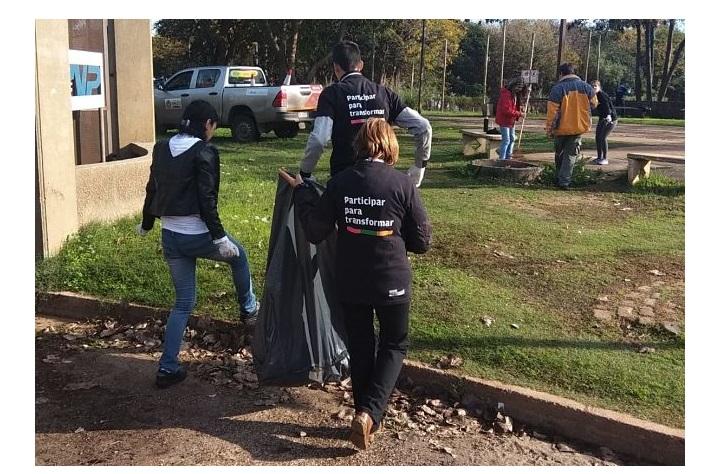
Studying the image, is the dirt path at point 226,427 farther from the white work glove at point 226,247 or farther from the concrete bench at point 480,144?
the concrete bench at point 480,144

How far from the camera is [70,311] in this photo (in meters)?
5.96

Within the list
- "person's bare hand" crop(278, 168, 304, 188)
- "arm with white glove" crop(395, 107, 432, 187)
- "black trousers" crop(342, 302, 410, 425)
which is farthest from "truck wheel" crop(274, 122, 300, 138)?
"black trousers" crop(342, 302, 410, 425)

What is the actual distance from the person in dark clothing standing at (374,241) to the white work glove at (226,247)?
0.82 meters

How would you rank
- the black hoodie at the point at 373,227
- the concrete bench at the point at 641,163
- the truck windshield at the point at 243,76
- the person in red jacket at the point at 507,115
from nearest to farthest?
the black hoodie at the point at 373,227
the concrete bench at the point at 641,163
the person in red jacket at the point at 507,115
the truck windshield at the point at 243,76

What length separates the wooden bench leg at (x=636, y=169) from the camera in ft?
35.6

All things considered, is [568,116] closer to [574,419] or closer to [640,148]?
[640,148]

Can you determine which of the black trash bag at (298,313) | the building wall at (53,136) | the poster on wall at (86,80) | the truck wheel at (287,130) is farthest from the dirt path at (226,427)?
the truck wheel at (287,130)

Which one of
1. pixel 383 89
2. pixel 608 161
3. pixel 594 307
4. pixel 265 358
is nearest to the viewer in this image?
pixel 265 358

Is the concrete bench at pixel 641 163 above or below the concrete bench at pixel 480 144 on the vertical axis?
below

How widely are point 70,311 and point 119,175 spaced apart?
2430 millimetres

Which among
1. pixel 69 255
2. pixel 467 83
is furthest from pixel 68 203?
pixel 467 83

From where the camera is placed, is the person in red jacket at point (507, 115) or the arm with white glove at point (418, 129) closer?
the arm with white glove at point (418, 129)

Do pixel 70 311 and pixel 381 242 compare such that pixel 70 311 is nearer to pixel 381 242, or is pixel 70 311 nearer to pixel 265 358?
pixel 265 358

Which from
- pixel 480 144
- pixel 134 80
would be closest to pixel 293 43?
pixel 480 144
